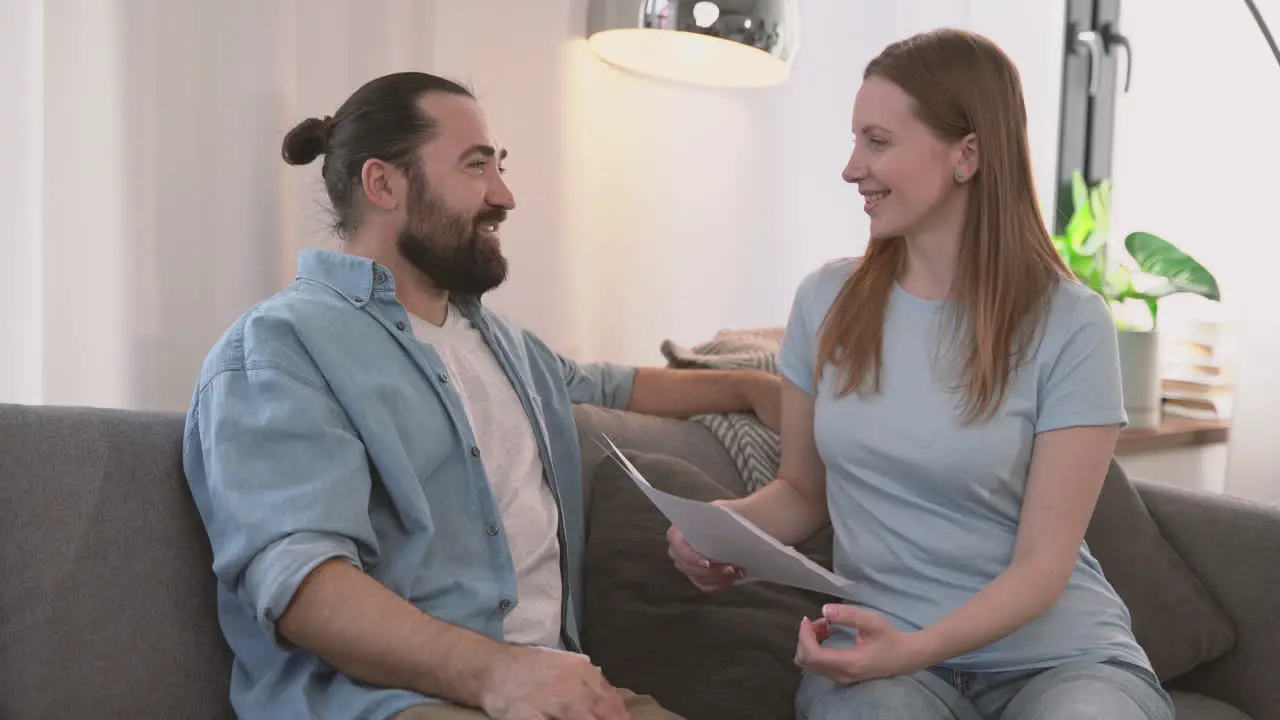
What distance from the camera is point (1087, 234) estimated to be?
330 centimetres

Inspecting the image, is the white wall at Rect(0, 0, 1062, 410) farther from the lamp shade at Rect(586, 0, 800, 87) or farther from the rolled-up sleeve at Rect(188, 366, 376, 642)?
the rolled-up sleeve at Rect(188, 366, 376, 642)

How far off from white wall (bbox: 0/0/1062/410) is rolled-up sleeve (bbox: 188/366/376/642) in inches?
21.0

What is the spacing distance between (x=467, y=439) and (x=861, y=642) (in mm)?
529

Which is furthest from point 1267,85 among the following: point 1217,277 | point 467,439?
point 467,439

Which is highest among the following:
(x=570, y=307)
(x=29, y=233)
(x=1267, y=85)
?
(x=1267, y=85)

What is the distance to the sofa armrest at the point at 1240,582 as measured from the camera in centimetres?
183

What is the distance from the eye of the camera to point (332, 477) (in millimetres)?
1366

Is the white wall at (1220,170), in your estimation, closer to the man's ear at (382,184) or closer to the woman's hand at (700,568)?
the woman's hand at (700,568)

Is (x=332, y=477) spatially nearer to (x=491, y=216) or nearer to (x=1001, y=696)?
(x=491, y=216)

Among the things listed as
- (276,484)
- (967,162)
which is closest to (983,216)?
(967,162)

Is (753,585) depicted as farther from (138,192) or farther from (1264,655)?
(138,192)

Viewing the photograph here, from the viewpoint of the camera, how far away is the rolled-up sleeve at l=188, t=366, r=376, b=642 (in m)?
1.33

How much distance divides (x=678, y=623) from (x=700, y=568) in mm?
139

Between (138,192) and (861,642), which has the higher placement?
(138,192)
